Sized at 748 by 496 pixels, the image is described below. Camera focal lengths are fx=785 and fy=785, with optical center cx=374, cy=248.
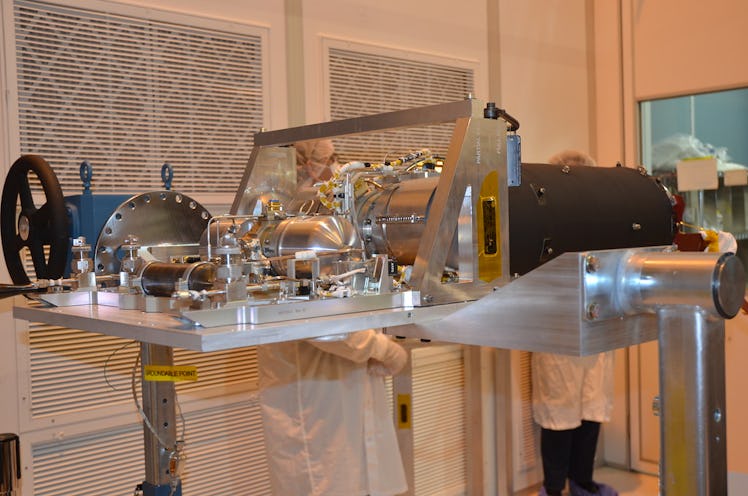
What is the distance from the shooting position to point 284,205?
6.55 feet

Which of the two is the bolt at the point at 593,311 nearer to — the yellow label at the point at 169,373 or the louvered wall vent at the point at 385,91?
the yellow label at the point at 169,373

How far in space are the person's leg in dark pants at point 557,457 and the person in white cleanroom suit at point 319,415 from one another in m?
1.37

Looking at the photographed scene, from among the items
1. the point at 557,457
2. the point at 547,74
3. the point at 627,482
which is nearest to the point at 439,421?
the point at 557,457

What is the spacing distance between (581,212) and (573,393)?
2.40m

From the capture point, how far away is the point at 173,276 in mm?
1489

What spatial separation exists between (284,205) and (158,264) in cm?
48

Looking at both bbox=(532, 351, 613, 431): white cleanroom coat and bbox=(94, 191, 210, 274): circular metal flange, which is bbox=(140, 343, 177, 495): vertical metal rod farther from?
bbox=(532, 351, 613, 431): white cleanroom coat

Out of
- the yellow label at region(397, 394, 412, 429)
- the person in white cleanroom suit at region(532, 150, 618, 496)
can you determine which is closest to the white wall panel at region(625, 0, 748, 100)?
the person in white cleanroom suit at region(532, 150, 618, 496)

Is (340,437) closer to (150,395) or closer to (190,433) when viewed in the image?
(190,433)

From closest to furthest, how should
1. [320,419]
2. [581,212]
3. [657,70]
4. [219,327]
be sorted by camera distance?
[219,327] < [581,212] < [320,419] < [657,70]

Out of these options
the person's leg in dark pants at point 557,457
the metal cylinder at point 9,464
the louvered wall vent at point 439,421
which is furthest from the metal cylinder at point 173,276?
the person's leg in dark pants at point 557,457

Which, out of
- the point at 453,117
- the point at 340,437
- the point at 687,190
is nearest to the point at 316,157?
the point at 340,437

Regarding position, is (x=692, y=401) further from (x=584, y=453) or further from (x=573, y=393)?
(x=584, y=453)

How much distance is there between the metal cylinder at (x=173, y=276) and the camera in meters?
1.43
